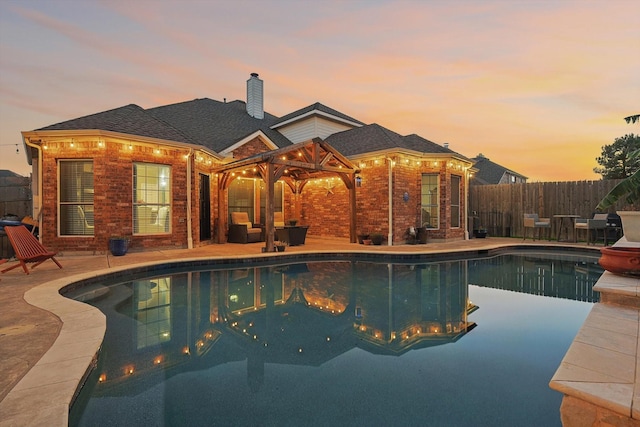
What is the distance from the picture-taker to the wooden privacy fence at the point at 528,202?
11727mm

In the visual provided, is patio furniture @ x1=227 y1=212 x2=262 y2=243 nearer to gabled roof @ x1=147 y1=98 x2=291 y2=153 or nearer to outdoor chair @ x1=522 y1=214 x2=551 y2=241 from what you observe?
gabled roof @ x1=147 y1=98 x2=291 y2=153

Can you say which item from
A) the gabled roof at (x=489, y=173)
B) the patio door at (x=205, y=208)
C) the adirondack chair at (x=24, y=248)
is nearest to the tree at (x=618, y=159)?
the gabled roof at (x=489, y=173)

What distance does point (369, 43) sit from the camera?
9.98 m

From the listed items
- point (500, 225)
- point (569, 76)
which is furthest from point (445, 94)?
point (500, 225)

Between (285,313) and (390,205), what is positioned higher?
(390,205)

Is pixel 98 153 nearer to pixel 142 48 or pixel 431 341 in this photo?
pixel 142 48

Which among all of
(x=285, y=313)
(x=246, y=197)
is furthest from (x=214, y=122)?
(x=285, y=313)

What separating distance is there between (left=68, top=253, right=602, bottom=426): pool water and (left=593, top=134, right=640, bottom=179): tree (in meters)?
22.0

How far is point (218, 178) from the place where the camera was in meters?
11.5

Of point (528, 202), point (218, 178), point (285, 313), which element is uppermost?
point (218, 178)

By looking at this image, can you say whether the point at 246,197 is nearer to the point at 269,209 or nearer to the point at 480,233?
the point at 269,209

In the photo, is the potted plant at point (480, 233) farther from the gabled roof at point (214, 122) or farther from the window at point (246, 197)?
the gabled roof at point (214, 122)

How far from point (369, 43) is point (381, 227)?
20.9ft

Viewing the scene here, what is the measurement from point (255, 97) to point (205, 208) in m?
8.78
